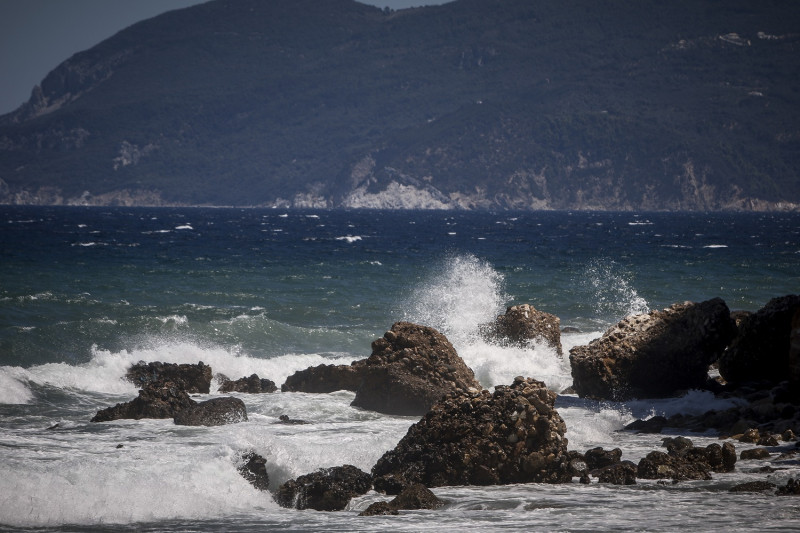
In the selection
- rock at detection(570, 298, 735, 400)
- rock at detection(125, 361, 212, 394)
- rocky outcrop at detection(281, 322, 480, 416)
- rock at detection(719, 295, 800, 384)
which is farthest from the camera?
rock at detection(125, 361, 212, 394)

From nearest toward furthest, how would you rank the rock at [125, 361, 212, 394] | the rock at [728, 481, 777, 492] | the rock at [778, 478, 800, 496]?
1. the rock at [778, 478, 800, 496]
2. the rock at [728, 481, 777, 492]
3. the rock at [125, 361, 212, 394]

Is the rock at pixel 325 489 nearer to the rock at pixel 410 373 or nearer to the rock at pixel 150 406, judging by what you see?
the rock at pixel 150 406

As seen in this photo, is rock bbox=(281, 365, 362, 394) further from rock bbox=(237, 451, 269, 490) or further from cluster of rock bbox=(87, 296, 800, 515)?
rock bbox=(237, 451, 269, 490)

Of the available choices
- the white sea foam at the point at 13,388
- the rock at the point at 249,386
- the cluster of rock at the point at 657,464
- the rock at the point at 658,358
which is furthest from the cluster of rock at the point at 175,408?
the rock at the point at 658,358

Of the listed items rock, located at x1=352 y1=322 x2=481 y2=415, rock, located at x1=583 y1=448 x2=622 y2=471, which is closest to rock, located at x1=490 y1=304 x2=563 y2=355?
rock, located at x1=352 y1=322 x2=481 y2=415

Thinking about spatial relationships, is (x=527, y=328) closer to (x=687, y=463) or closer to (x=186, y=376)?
→ (x=186, y=376)

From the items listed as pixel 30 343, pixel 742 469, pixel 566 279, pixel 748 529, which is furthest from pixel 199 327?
pixel 566 279

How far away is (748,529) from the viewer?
916cm

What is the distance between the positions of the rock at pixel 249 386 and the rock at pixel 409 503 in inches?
309

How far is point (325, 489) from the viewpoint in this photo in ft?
34.8

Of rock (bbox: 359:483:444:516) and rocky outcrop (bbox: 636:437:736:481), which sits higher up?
rocky outcrop (bbox: 636:437:736:481)

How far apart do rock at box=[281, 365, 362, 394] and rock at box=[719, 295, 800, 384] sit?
687 cm

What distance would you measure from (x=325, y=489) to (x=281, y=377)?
9.95m

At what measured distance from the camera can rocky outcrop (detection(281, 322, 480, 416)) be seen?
612 inches
